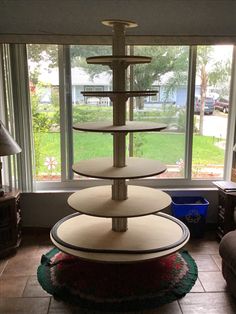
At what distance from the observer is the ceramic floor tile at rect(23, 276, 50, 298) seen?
2.20 meters

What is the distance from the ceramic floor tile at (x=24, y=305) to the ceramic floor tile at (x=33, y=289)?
0.17ft

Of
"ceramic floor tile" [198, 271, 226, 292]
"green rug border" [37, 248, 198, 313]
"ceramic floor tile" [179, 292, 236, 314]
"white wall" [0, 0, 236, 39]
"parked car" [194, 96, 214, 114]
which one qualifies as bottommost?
"ceramic floor tile" [179, 292, 236, 314]

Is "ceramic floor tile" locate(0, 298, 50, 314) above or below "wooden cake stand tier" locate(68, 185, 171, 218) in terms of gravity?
below

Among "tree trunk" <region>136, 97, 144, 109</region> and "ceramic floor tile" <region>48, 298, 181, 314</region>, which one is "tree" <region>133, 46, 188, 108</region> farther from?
"ceramic floor tile" <region>48, 298, 181, 314</region>

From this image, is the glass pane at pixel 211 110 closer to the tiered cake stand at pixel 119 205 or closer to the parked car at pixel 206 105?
the parked car at pixel 206 105

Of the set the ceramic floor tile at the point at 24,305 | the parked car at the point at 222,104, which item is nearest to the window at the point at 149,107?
the parked car at the point at 222,104

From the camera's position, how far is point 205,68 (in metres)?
3.12

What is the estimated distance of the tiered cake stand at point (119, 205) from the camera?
2.16m

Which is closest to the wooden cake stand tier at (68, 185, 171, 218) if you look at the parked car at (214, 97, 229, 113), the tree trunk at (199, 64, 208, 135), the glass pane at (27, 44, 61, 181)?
the glass pane at (27, 44, 61, 181)

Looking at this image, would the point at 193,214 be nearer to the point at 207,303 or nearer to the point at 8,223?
the point at 207,303

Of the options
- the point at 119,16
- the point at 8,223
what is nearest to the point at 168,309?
the point at 8,223

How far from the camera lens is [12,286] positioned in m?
2.30

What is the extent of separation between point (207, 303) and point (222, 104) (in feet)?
6.14

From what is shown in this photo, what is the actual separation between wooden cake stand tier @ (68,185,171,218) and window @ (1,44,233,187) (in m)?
0.71
